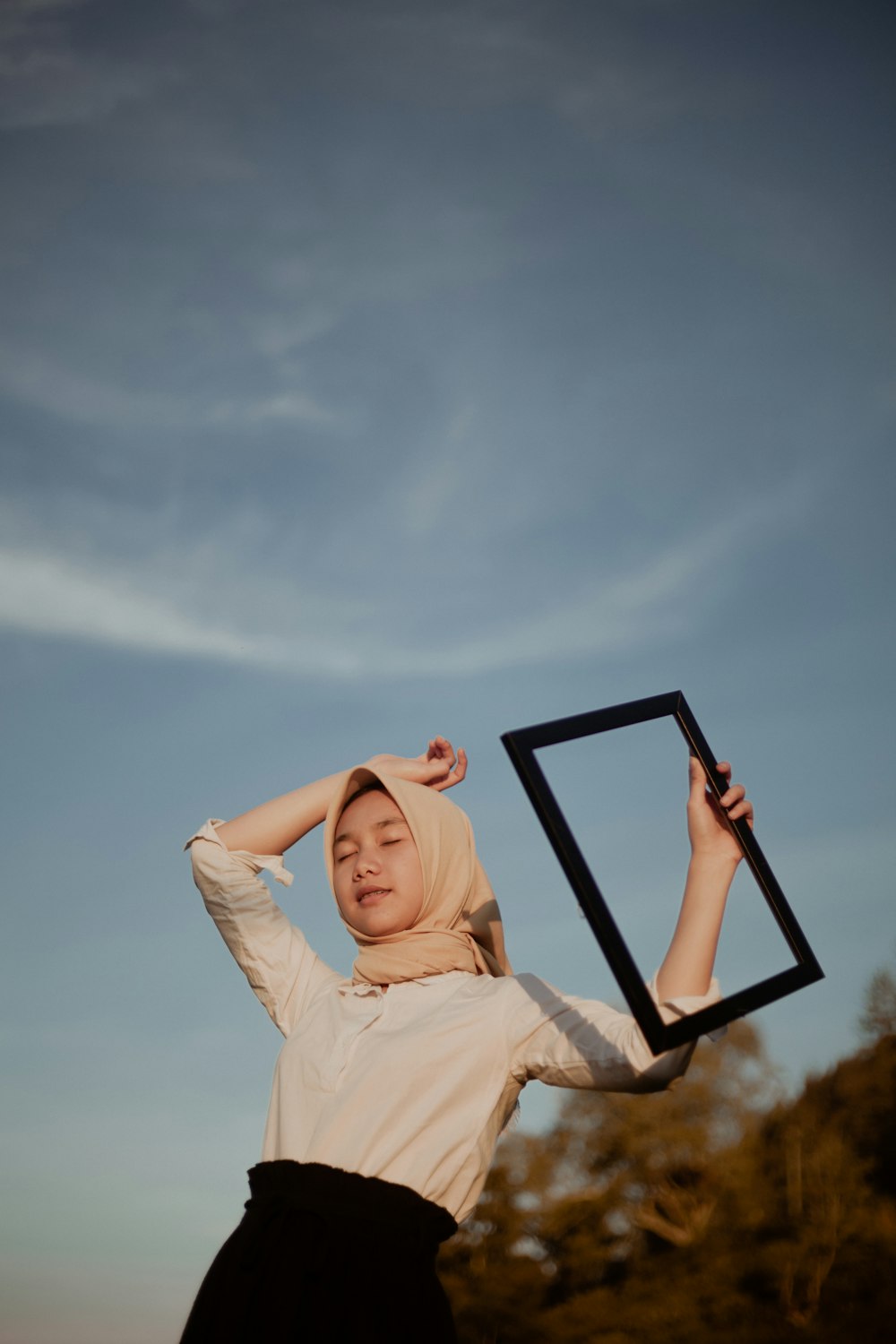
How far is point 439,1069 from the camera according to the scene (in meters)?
2.37

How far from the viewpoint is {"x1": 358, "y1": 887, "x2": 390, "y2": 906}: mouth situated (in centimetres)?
279

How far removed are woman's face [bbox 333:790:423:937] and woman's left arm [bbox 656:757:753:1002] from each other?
0.75 m

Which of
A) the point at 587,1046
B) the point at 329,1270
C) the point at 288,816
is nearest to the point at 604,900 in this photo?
the point at 587,1046

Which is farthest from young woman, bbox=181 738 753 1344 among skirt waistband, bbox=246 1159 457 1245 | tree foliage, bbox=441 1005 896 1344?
tree foliage, bbox=441 1005 896 1344

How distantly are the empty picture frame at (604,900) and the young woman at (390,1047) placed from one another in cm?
5

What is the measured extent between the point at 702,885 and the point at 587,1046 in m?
0.46

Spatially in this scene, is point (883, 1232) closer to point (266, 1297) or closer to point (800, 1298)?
point (800, 1298)

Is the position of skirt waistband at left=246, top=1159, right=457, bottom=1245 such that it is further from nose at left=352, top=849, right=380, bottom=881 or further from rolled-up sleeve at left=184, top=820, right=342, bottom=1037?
nose at left=352, top=849, right=380, bottom=881

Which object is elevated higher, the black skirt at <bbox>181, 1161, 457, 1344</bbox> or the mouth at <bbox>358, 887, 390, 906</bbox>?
the mouth at <bbox>358, 887, 390, 906</bbox>

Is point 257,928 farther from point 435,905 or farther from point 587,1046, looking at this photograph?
point 587,1046

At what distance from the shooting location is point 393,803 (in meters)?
2.94

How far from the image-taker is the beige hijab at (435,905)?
8.89 feet

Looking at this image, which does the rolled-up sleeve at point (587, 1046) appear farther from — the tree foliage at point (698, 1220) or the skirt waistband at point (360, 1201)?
the tree foliage at point (698, 1220)

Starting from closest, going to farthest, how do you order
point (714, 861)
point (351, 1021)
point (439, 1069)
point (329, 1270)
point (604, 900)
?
point (604, 900) < point (329, 1270) < point (439, 1069) < point (714, 861) < point (351, 1021)
